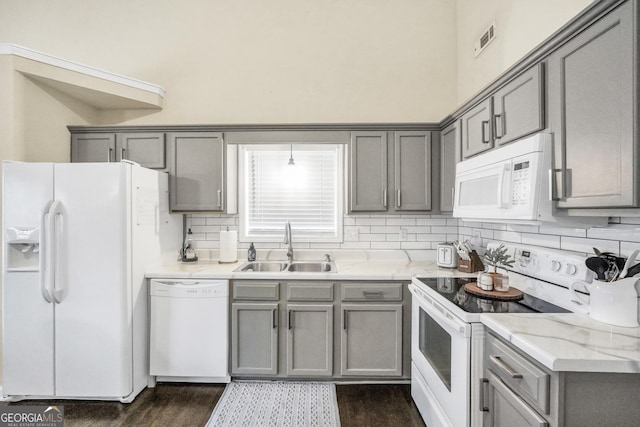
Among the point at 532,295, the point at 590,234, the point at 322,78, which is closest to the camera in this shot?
the point at 590,234

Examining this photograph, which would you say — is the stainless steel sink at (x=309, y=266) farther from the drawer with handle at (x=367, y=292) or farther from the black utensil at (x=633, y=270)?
the black utensil at (x=633, y=270)

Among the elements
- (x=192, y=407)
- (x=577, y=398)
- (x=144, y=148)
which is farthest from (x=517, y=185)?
(x=144, y=148)

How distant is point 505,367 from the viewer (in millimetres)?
1270

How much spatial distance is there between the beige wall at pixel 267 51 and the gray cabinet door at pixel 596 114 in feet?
5.87

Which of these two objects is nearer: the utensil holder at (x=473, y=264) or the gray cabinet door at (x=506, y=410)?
the gray cabinet door at (x=506, y=410)

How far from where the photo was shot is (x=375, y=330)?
2.40m

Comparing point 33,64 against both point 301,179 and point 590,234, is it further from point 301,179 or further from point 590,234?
point 590,234

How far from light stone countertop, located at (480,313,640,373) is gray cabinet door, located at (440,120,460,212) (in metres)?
1.26

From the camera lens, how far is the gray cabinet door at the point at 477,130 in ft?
6.29

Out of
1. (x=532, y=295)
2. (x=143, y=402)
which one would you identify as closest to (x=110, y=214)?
(x=143, y=402)

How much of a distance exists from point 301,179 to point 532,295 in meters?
2.14

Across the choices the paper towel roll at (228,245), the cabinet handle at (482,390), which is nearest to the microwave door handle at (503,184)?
the cabinet handle at (482,390)

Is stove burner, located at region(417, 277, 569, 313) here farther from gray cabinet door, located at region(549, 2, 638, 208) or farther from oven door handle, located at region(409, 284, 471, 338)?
gray cabinet door, located at region(549, 2, 638, 208)

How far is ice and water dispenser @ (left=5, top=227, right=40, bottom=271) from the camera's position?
6.98 feet
